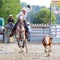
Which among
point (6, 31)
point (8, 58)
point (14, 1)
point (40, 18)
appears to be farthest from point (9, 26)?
point (40, 18)

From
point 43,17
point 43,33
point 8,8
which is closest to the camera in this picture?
point 43,33

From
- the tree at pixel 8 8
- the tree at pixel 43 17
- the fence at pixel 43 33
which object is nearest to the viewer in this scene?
the fence at pixel 43 33

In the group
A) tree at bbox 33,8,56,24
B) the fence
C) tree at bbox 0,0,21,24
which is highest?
tree at bbox 0,0,21,24

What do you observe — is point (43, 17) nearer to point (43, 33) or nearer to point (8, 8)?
point (8, 8)

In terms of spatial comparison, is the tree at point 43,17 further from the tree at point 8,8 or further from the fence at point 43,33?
the fence at point 43,33

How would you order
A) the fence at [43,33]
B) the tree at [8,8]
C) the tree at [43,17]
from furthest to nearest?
the tree at [43,17] < the tree at [8,8] < the fence at [43,33]

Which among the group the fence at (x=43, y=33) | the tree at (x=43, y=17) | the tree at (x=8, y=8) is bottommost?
the tree at (x=43, y=17)

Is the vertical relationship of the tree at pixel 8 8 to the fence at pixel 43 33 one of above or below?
above

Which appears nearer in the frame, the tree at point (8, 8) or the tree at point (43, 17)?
the tree at point (8, 8)

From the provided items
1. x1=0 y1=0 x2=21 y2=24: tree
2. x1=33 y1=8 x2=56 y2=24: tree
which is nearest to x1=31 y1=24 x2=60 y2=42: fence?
x1=0 y1=0 x2=21 y2=24: tree

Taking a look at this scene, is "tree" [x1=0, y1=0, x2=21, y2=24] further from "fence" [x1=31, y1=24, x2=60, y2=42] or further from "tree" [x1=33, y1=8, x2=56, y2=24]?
"fence" [x1=31, y1=24, x2=60, y2=42]

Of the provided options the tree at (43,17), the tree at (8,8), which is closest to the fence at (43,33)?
the tree at (8,8)

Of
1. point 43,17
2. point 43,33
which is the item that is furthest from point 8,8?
point 43,33

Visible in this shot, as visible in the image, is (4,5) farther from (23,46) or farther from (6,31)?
(23,46)
